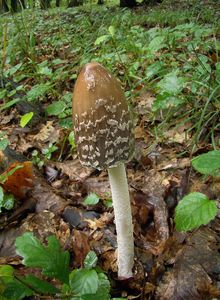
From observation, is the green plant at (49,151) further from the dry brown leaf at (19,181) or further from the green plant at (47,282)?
the green plant at (47,282)

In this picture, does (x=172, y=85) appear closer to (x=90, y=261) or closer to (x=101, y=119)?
(x=101, y=119)

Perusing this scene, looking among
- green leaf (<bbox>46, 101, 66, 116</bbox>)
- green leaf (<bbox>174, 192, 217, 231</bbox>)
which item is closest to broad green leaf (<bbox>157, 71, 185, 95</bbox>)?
green leaf (<bbox>174, 192, 217, 231</bbox>)

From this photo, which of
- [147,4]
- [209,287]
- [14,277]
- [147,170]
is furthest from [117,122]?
[147,4]

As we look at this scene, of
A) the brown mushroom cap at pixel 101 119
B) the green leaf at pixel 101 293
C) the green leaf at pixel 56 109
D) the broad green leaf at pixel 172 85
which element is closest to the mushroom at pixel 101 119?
the brown mushroom cap at pixel 101 119

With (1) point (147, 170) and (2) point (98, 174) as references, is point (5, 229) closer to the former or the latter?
(2) point (98, 174)

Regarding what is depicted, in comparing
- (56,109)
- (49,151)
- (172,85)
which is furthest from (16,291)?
(56,109)

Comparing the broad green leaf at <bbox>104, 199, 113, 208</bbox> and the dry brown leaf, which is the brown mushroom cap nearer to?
the broad green leaf at <bbox>104, 199, 113, 208</bbox>
